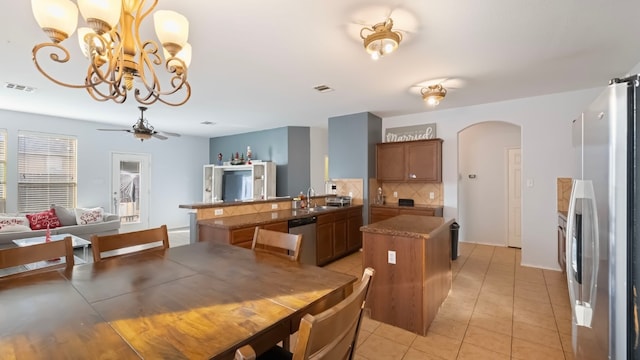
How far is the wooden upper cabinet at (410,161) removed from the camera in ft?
15.4

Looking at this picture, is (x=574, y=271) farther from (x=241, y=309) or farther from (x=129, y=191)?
(x=129, y=191)

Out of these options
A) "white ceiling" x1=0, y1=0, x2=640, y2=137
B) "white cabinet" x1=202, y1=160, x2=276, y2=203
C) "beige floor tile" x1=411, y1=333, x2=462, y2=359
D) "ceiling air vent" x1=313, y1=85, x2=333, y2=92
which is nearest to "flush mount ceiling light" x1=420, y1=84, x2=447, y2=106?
"white ceiling" x1=0, y1=0, x2=640, y2=137

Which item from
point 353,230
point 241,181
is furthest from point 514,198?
point 241,181

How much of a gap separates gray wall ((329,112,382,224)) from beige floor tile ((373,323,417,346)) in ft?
8.79

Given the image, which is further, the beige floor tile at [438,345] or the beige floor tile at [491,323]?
the beige floor tile at [491,323]

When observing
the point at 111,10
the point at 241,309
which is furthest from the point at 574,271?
the point at 111,10

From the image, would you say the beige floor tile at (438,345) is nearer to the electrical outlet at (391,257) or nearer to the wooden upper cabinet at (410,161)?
the electrical outlet at (391,257)

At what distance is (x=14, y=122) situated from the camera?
5.13m

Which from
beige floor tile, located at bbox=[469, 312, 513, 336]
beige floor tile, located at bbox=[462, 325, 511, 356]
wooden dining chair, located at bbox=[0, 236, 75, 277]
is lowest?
beige floor tile, located at bbox=[462, 325, 511, 356]

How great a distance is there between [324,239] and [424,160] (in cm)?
220

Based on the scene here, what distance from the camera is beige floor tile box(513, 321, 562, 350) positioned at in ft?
7.43

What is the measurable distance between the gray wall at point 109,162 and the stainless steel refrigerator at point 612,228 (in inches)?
308

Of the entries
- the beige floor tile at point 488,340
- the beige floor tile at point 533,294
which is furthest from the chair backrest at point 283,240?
the beige floor tile at point 533,294

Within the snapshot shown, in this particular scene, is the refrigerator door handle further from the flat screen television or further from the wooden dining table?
the flat screen television
